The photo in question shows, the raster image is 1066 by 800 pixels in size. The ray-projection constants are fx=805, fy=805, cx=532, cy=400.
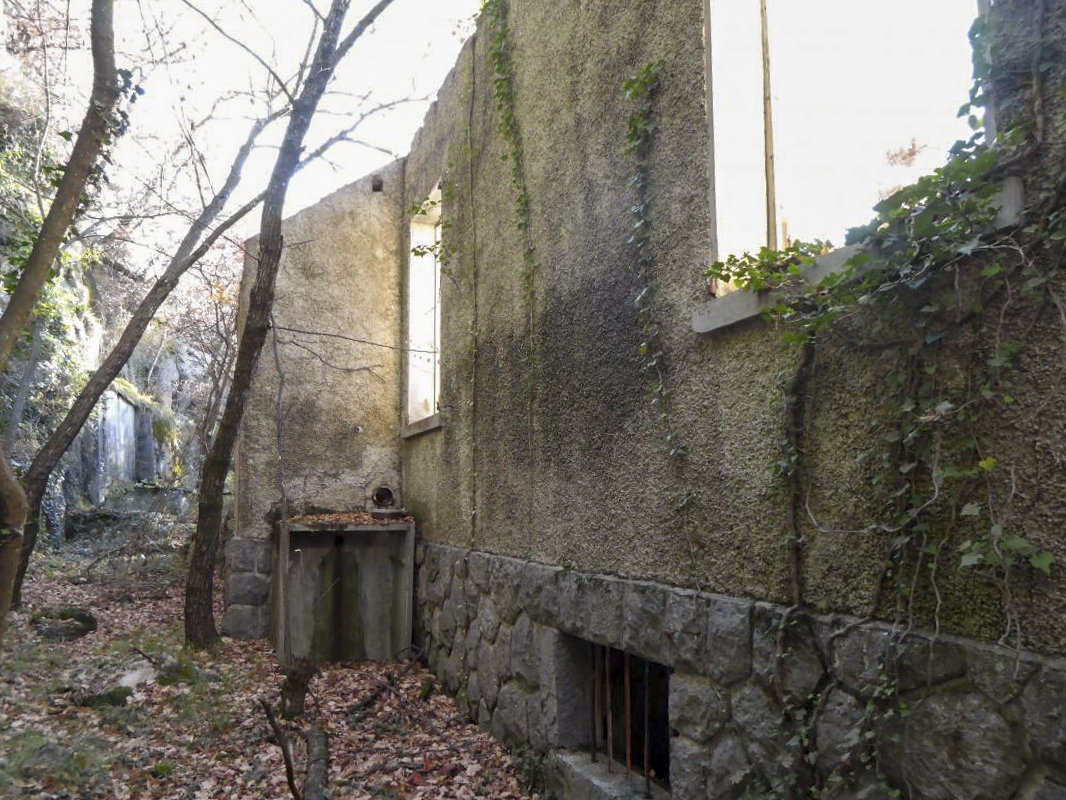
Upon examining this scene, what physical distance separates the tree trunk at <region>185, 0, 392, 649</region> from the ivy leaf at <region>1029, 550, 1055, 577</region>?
6035mm

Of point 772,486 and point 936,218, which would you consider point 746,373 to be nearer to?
point 772,486

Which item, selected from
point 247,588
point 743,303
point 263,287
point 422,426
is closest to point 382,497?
point 422,426

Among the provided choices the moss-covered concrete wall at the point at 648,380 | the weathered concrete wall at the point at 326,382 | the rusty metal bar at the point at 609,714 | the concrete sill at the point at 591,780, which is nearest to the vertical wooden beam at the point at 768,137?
the moss-covered concrete wall at the point at 648,380

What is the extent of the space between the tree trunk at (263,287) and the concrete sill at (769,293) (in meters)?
4.70

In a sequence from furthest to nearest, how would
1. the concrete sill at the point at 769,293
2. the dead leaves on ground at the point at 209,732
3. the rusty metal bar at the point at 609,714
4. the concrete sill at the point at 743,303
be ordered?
the dead leaves on ground at the point at 209,732 → the rusty metal bar at the point at 609,714 → the concrete sill at the point at 743,303 → the concrete sill at the point at 769,293

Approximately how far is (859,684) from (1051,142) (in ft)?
4.71

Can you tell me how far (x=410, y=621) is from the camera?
6668 mm

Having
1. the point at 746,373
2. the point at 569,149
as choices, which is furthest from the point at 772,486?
the point at 569,149

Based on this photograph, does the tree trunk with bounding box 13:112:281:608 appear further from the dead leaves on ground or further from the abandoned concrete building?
the abandoned concrete building

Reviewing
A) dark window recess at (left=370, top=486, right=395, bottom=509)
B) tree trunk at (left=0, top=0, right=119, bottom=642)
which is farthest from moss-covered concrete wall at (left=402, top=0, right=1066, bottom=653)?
tree trunk at (left=0, top=0, right=119, bottom=642)

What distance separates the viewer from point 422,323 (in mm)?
7457

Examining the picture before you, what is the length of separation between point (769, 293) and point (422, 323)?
5.18 metres

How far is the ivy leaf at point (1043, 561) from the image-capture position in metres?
1.73

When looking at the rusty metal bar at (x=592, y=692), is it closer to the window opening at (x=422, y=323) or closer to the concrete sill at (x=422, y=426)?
the concrete sill at (x=422, y=426)
